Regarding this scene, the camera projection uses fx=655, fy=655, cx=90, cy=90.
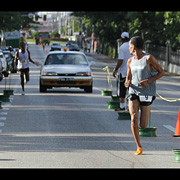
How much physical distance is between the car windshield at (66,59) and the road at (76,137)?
4.49m

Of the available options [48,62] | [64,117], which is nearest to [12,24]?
[48,62]

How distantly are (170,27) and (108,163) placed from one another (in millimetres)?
34718

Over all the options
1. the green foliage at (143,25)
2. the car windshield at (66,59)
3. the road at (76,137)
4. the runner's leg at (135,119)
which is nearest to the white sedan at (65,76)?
the car windshield at (66,59)

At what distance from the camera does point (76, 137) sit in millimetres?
11711

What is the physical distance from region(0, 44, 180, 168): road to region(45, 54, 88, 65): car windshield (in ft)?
14.7

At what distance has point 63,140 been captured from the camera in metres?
11.3

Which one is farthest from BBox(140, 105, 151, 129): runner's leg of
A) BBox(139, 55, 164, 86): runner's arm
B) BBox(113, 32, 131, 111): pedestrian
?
BBox(113, 32, 131, 111): pedestrian

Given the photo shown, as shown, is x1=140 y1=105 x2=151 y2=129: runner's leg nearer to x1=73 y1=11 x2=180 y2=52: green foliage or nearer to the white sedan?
the white sedan

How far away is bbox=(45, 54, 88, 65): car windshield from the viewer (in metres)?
23.2

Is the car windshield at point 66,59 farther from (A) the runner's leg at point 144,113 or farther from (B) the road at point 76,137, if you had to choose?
(A) the runner's leg at point 144,113

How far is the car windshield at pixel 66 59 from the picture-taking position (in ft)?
76.3

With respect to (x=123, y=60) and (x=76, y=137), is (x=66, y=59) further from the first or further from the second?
(x=76, y=137)

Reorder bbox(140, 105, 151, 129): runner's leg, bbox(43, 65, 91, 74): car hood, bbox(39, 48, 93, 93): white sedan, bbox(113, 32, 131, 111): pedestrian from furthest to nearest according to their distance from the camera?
bbox(43, 65, 91, 74): car hood, bbox(39, 48, 93, 93): white sedan, bbox(113, 32, 131, 111): pedestrian, bbox(140, 105, 151, 129): runner's leg
